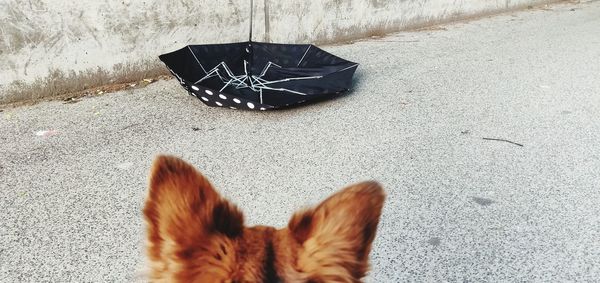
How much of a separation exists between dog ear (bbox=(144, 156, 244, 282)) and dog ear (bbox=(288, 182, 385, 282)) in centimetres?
17

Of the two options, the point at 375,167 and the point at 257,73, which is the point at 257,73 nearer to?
the point at 257,73

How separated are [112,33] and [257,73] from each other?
154 centimetres

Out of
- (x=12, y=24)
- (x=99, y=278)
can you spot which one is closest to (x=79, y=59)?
(x=12, y=24)

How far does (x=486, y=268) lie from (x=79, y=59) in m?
4.31

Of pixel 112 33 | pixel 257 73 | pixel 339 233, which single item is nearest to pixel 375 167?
pixel 257 73

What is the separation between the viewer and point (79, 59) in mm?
5457

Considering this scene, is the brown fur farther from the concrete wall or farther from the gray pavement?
the concrete wall

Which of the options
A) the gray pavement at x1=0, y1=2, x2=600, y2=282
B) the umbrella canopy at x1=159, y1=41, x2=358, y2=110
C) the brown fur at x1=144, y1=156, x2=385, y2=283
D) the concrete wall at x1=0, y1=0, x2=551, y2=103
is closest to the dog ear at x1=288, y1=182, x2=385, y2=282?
the brown fur at x1=144, y1=156, x2=385, y2=283

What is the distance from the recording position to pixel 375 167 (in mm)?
4172

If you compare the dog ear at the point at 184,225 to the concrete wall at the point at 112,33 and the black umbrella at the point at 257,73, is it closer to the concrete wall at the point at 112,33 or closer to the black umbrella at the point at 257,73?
the black umbrella at the point at 257,73

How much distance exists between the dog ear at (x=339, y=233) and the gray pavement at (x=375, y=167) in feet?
3.80

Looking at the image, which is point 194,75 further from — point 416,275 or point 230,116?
point 416,275

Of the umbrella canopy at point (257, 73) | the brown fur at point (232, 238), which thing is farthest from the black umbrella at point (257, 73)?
the brown fur at point (232, 238)

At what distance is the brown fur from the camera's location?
45.3 inches
